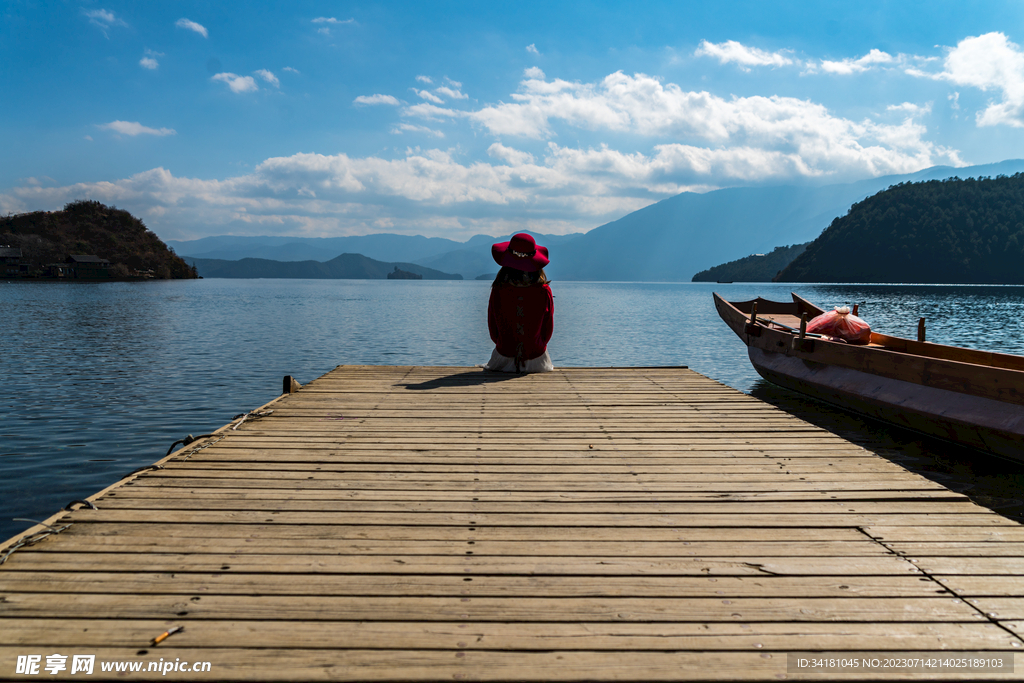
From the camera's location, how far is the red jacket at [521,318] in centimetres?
866

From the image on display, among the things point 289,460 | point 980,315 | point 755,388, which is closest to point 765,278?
point 980,315

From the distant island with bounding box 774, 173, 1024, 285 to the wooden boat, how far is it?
111 metres

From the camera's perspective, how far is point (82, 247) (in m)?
113

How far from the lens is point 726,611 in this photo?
2457 mm

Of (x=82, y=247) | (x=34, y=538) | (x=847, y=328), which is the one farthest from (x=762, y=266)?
(x=34, y=538)

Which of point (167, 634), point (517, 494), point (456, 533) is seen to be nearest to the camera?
point (167, 634)

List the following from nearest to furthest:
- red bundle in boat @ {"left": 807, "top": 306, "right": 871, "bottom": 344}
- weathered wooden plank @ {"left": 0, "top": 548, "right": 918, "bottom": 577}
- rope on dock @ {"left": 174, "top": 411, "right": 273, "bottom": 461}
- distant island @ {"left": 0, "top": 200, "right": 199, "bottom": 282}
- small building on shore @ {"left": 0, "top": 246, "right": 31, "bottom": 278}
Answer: weathered wooden plank @ {"left": 0, "top": 548, "right": 918, "bottom": 577} < rope on dock @ {"left": 174, "top": 411, "right": 273, "bottom": 461} < red bundle in boat @ {"left": 807, "top": 306, "right": 871, "bottom": 344} < small building on shore @ {"left": 0, "top": 246, "right": 31, "bottom": 278} < distant island @ {"left": 0, "top": 200, "right": 199, "bottom": 282}

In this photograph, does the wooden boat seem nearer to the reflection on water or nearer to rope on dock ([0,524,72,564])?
the reflection on water

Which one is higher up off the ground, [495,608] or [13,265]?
[13,265]

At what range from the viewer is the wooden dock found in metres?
2.19

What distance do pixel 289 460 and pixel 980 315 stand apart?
161 ft

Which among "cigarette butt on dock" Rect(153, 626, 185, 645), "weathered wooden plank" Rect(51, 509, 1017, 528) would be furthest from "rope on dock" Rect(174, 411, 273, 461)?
"cigarette butt on dock" Rect(153, 626, 185, 645)

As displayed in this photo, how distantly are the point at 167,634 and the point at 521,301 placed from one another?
6.84 m

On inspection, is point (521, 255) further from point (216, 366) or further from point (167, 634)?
point (216, 366)
